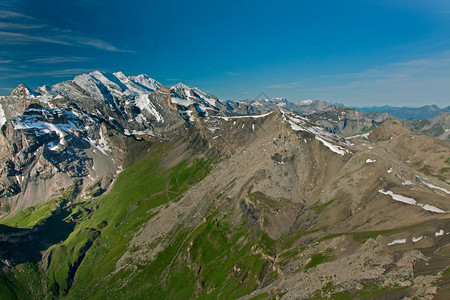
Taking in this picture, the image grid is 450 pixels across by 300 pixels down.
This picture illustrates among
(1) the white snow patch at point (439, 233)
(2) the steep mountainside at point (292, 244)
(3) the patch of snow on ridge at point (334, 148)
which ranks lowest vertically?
(2) the steep mountainside at point (292, 244)

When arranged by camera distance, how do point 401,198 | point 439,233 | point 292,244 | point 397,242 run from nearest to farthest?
point 439,233, point 397,242, point 292,244, point 401,198

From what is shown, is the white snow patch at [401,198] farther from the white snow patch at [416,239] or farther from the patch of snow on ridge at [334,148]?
the patch of snow on ridge at [334,148]

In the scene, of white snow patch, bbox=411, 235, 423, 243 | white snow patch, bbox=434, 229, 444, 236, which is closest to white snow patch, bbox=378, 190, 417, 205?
white snow patch, bbox=434, 229, 444, 236

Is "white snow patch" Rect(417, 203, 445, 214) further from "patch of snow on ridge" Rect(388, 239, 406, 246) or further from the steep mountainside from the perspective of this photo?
"patch of snow on ridge" Rect(388, 239, 406, 246)

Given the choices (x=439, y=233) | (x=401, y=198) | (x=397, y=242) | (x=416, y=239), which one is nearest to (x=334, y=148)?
(x=401, y=198)

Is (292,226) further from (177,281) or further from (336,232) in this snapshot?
(177,281)

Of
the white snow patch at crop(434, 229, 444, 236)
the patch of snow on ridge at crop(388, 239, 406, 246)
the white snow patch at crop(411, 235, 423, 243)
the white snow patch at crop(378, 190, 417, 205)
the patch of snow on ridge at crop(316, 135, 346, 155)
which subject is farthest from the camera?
the patch of snow on ridge at crop(316, 135, 346, 155)

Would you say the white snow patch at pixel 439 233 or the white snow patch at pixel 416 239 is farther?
the white snow patch at pixel 416 239

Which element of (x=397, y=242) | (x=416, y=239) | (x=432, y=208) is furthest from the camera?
(x=432, y=208)

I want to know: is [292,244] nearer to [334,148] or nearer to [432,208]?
[432,208]

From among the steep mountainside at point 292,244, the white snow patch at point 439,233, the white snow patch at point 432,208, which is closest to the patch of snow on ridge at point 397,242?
the steep mountainside at point 292,244

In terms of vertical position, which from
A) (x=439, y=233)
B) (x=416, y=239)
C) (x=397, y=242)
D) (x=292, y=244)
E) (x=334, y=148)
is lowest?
(x=292, y=244)

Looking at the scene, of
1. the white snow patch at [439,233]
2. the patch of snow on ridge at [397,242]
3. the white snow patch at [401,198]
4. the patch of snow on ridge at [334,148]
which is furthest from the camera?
the patch of snow on ridge at [334,148]
